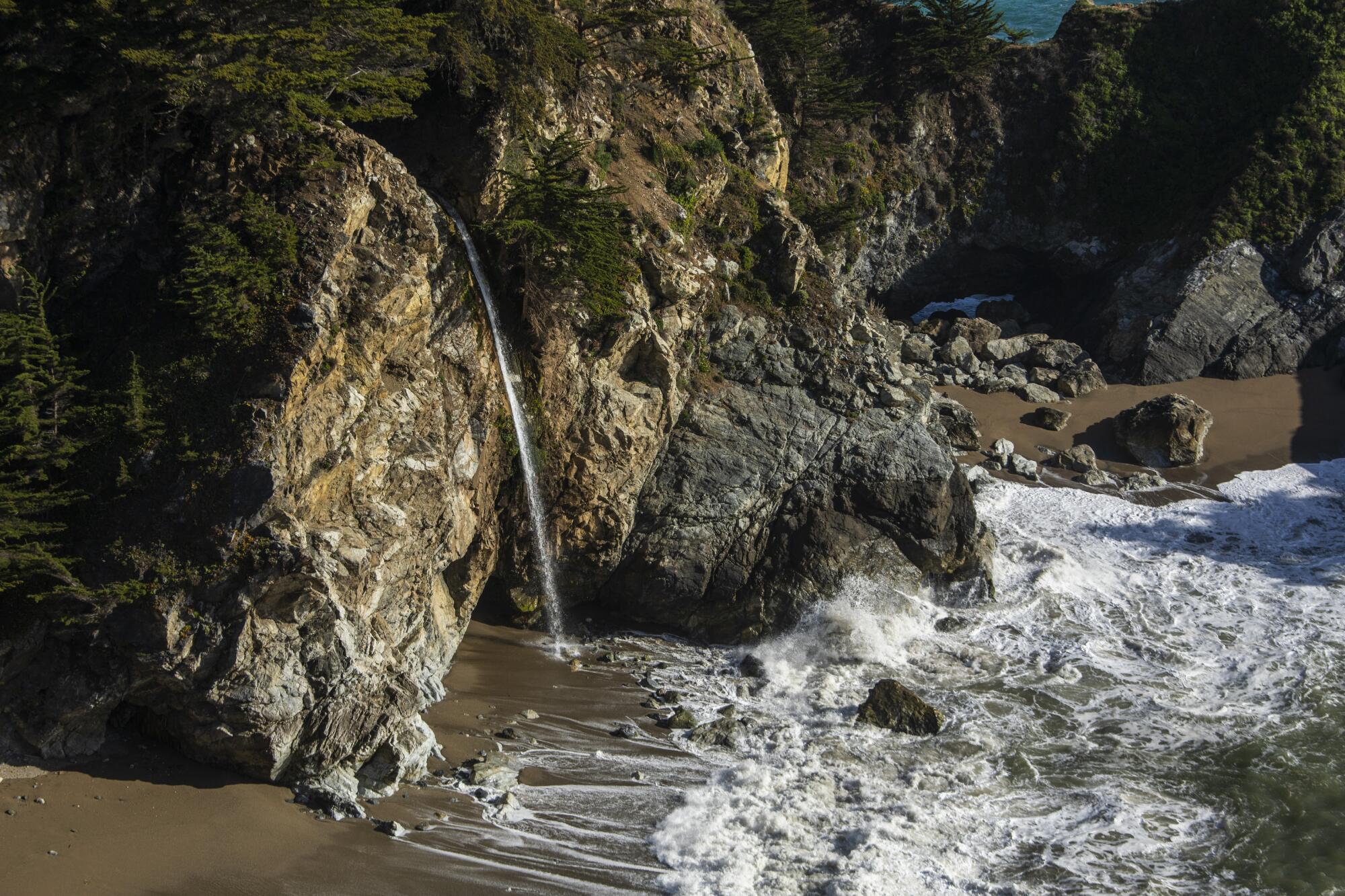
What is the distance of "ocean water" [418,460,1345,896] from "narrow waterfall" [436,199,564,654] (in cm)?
126

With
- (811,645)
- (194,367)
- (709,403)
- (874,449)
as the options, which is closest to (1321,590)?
(874,449)

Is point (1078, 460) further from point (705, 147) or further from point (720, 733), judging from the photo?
point (720, 733)

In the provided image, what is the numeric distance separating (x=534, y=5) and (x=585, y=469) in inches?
276

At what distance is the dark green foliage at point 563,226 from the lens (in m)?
13.5

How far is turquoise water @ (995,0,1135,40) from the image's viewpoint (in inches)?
1398

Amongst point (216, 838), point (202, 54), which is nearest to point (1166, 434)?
point (202, 54)

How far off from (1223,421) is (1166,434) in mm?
2314

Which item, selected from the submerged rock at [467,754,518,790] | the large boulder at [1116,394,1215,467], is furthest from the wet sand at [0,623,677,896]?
the large boulder at [1116,394,1215,467]

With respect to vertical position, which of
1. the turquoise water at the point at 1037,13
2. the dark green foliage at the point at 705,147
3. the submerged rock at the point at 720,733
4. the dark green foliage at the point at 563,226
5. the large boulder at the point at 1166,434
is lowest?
the submerged rock at the point at 720,733

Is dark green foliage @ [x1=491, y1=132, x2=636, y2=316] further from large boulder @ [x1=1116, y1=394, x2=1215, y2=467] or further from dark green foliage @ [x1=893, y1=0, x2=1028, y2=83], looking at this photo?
dark green foliage @ [x1=893, y1=0, x2=1028, y2=83]

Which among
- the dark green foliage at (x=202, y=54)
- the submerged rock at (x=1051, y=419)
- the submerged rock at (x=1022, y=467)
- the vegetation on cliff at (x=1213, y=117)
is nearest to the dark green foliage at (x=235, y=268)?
the dark green foliage at (x=202, y=54)

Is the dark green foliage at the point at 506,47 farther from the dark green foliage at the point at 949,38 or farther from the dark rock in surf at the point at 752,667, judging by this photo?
the dark green foliage at the point at 949,38

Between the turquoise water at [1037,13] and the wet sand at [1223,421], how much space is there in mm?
15182

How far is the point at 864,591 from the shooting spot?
16.1 meters
